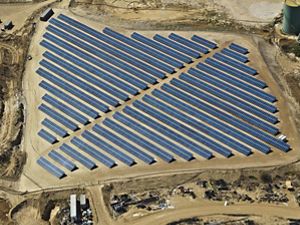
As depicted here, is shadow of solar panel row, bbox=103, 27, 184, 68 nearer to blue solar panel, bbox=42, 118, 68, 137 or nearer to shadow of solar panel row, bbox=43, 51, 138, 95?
shadow of solar panel row, bbox=43, 51, 138, 95

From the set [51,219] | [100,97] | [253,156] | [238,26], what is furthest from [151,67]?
[51,219]

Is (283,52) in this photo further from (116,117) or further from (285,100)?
(116,117)

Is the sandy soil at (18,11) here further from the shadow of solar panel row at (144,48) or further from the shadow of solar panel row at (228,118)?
the shadow of solar panel row at (228,118)

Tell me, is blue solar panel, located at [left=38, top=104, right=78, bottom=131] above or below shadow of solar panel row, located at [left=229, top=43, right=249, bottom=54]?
below

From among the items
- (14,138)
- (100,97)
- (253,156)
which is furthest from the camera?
(100,97)

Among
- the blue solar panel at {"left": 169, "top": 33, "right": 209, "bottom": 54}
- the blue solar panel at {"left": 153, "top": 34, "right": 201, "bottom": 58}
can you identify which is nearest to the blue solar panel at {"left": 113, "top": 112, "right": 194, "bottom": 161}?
the blue solar panel at {"left": 153, "top": 34, "right": 201, "bottom": 58}

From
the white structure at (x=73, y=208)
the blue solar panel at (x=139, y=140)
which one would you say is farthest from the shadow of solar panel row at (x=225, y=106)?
the white structure at (x=73, y=208)
